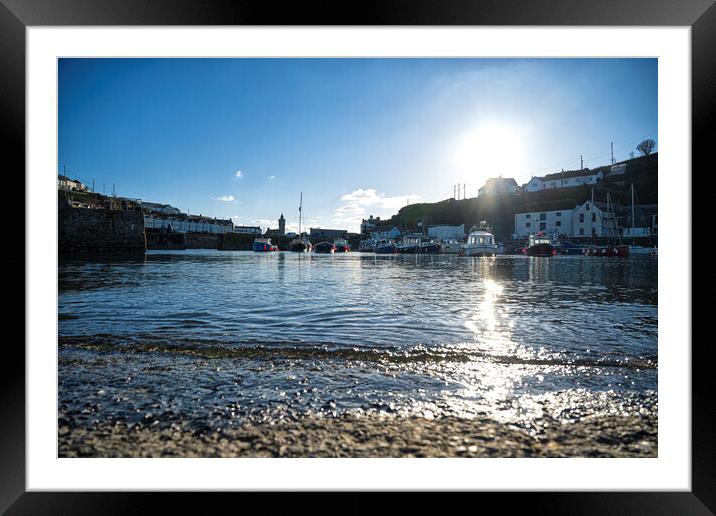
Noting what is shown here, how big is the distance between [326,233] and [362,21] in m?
89.7

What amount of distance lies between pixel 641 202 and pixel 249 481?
52.1 meters

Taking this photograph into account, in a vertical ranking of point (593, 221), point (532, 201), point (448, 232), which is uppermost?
point (532, 201)

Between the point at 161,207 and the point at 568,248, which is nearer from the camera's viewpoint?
the point at 568,248

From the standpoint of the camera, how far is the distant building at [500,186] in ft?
217

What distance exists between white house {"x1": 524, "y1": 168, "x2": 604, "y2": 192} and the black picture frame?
6227 centimetres

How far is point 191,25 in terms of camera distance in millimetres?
1563

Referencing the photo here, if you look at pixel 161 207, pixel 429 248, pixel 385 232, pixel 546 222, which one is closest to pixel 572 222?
pixel 546 222

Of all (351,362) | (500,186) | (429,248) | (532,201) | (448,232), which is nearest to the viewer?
(351,362)

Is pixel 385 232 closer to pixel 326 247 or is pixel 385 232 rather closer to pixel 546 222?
pixel 326 247

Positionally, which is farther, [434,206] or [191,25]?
[434,206]

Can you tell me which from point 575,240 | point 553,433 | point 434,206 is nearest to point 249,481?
point 553,433

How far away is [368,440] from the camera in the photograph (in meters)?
1.79
